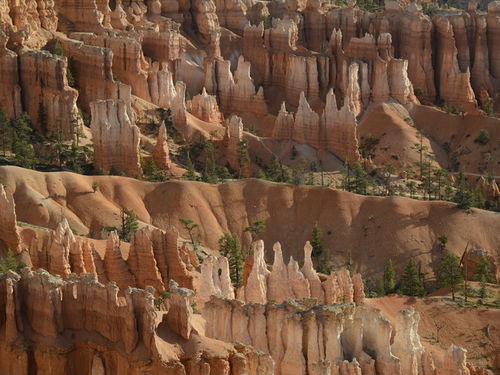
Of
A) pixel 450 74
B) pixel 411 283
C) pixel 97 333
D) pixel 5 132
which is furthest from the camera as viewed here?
pixel 450 74

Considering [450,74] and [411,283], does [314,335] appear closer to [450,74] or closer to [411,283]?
[411,283]

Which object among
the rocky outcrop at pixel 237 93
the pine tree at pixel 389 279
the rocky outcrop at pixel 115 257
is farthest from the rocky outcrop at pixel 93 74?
the rocky outcrop at pixel 115 257

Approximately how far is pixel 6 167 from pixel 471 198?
30.9m

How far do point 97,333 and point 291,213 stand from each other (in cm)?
4937

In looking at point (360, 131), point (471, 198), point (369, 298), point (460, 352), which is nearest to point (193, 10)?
point (360, 131)

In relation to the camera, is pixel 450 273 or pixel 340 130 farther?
pixel 340 130

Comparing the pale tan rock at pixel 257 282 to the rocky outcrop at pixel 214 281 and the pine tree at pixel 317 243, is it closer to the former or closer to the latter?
the rocky outcrop at pixel 214 281

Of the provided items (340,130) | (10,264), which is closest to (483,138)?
(340,130)

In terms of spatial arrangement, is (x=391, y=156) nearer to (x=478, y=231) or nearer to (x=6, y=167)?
(x=478, y=231)

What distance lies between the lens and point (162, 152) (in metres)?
119

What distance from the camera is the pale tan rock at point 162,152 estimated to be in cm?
11850

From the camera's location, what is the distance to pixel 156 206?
111m

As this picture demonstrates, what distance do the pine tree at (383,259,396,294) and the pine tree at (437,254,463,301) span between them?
109 inches

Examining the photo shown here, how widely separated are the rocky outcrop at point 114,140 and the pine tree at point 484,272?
2348 cm
